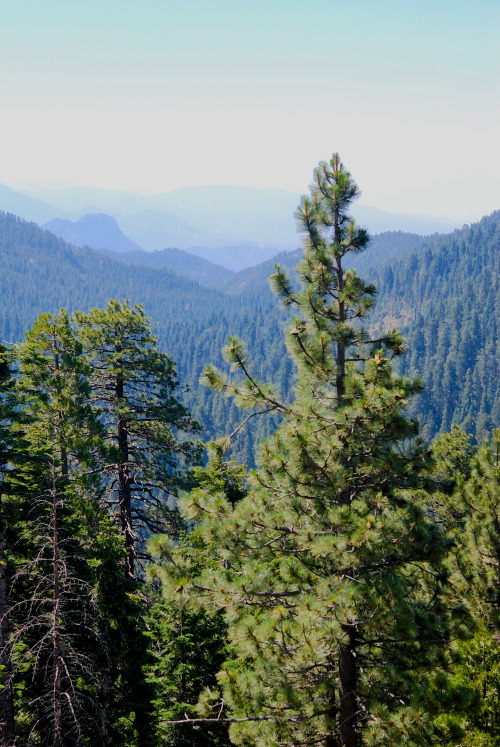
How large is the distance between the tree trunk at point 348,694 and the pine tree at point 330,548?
2 centimetres

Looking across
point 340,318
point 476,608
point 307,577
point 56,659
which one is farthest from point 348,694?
point 476,608

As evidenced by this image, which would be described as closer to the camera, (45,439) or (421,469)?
(421,469)

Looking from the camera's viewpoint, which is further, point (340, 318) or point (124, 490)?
point (124, 490)

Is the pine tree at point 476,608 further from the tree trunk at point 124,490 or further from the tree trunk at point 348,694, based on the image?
the tree trunk at point 124,490

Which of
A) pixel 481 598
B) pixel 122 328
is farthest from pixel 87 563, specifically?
pixel 122 328

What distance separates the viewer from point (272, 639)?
754 centimetres

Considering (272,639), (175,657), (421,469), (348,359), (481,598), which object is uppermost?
(348,359)

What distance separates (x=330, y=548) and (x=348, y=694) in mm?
2350

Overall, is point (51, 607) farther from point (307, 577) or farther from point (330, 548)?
point (330, 548)

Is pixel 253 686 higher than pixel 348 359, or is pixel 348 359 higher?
pixel 348 359

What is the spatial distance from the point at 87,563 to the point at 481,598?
8.06m

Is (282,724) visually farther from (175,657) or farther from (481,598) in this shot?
(481,598)

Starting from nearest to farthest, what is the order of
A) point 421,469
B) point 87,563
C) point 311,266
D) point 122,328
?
1. point 421,469
2. point 311,266
3. point 87,563
4. point 122,328

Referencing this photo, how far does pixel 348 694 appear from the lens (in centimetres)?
783
